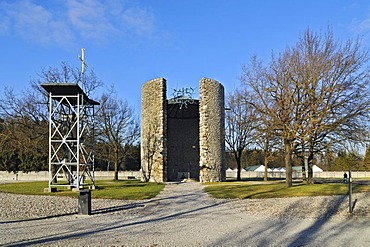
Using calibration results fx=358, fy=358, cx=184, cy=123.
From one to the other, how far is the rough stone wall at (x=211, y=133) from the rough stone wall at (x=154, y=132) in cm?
308

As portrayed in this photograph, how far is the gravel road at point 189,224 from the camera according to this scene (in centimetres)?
761

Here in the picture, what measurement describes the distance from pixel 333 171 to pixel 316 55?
121 ft

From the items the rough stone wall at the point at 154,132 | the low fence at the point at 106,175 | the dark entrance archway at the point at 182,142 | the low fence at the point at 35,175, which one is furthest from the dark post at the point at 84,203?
the low fence at the point at 35,175

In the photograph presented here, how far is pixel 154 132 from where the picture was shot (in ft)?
97.2

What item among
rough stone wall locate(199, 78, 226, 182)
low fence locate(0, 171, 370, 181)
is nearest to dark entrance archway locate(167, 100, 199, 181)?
rough stone wall locate(199, 78, 226, 182)

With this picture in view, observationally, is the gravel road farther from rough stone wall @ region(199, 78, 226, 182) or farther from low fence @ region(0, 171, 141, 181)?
low fence @ region(0, 171, 141, 181)

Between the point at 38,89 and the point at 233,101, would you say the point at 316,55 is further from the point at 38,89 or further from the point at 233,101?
the point at 38,89

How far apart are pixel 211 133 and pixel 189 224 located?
64.8 ft

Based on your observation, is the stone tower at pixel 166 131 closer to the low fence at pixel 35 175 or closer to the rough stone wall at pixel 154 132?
the rough stone wall at pixel 154 132

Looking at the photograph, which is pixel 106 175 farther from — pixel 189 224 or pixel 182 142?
pixel 189 224

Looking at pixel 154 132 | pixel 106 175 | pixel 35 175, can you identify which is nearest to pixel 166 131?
pixel 154 132

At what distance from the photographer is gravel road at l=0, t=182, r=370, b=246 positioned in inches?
299

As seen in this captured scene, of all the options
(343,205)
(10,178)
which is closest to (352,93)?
(343,205)

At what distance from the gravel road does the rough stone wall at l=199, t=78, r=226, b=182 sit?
13976mm
